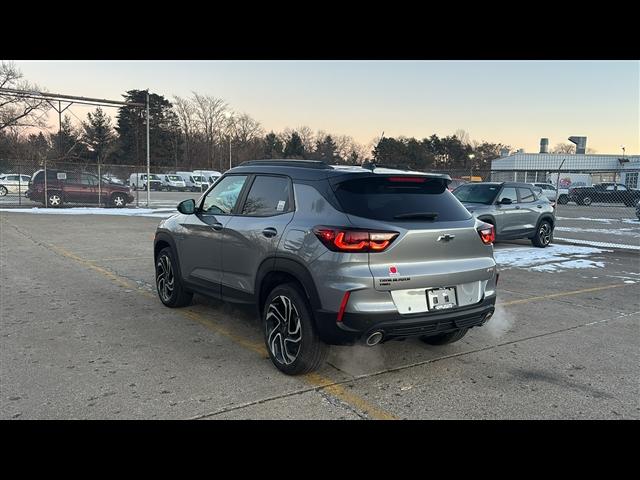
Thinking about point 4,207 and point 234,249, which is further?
point 4,207

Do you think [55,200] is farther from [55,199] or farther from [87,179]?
[87,179]

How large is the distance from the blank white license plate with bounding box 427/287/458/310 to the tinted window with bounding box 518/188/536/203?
31.1 ft

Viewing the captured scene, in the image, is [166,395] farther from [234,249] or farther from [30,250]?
[30,250]

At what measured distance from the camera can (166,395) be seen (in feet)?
11.9

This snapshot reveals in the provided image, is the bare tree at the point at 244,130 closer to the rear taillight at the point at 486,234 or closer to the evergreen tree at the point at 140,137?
the evergreen tree at the point at 140,137

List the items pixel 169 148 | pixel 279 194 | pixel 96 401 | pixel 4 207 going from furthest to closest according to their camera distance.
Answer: pixel 169 148, pixel 4 207, pixel 279 194, pixel 96 401

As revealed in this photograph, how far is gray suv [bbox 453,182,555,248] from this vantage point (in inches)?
464

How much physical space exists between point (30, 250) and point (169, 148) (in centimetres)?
6769

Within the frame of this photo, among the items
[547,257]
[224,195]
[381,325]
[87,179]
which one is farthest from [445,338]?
[87,179]

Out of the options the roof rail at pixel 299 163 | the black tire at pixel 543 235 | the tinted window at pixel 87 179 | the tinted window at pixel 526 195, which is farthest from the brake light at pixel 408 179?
the tinted window at pixel 87 179

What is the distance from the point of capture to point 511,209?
12.0 metres

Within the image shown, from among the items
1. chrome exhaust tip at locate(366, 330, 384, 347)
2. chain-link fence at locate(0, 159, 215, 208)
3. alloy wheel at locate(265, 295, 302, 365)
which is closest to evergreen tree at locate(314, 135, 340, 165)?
chain-link fence at locate(0, 159, 215, 208)

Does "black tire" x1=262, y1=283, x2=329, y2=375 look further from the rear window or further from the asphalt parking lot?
the rear window
